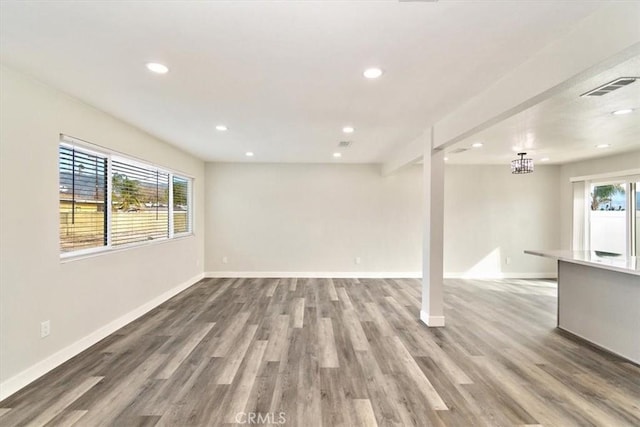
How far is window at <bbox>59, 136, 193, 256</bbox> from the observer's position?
2881mm

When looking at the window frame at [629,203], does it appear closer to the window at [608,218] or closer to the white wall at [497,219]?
the window at [608,218]

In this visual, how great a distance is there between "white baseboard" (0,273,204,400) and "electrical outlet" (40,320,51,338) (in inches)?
8.6

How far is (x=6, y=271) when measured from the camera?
2201 mm

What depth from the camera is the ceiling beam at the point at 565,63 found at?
1437 millimetres

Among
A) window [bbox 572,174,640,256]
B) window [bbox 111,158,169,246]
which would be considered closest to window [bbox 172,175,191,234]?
window [bbox 111,158,169,246]

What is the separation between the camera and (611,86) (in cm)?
227

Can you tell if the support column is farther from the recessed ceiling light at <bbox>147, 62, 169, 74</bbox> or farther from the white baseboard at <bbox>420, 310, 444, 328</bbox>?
the recessed ceiling light at <bbox>147, 62, 169, 74</bbox>

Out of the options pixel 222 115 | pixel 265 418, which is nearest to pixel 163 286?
pixel 222 115

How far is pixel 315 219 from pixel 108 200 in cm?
384

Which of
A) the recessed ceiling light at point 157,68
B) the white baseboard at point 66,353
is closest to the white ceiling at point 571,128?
the recessed ceiling light at point 157,68

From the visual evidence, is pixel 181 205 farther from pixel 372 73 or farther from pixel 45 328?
pixel 372 73

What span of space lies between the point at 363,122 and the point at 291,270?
396cm

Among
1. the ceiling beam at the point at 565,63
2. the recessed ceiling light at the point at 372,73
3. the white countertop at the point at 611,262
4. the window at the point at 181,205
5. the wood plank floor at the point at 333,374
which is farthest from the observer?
the window at the point at 181,205

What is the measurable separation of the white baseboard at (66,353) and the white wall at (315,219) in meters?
2.24
